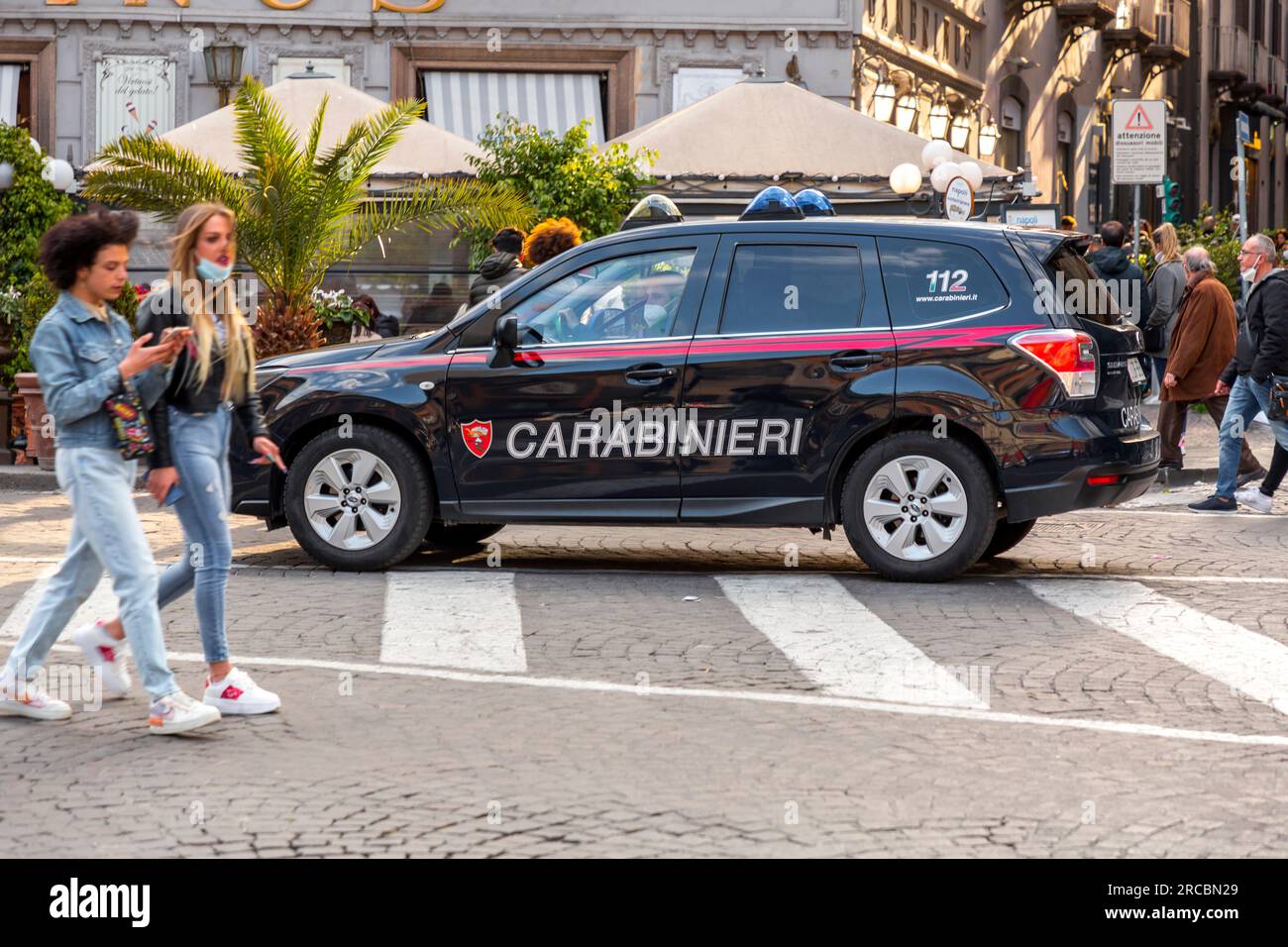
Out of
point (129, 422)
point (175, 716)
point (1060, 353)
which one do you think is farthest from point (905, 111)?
point (175, 716)

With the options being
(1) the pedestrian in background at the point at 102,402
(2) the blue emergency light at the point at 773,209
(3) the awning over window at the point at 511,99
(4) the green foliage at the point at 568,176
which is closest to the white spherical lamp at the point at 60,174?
(4) the green foliage at the point at 568,176

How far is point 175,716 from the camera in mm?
6309

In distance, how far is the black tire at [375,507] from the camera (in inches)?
393

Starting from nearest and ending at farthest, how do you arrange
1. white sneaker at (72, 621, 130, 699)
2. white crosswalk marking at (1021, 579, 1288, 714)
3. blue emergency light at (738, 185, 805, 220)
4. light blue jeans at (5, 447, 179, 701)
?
light blue jeans at (5, 447, 179, 701), white sneaker at (72, 621, 130, 699), white crosswalk marking at (1021, 579, 1288, 714), blue emergency light at (738, 185, 805, 220)

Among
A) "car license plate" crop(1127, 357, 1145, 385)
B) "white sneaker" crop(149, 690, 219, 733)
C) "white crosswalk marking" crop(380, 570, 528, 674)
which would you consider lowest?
"white crosswalk marking" crop(380, 570, 528, 674)

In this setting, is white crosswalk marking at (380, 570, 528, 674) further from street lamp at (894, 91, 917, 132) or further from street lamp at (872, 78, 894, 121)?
street lamp at (894, 91, 917, 132)

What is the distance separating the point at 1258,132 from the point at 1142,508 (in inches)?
1679

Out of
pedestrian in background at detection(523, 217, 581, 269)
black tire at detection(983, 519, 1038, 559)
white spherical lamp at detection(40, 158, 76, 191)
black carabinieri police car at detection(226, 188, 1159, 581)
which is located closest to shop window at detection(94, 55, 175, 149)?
white spherical lamp at detection(40, 158, 76, 191)

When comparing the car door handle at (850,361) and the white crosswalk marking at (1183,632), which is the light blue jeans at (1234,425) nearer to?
the white crosswalk marking at (1183,632)

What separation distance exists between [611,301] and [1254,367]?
4.97 m

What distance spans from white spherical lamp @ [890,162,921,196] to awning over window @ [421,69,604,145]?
8.63 meters

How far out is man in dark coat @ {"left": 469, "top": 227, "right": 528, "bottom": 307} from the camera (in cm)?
1222

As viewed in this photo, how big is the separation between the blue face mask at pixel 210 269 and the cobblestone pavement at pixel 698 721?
150 centimetres

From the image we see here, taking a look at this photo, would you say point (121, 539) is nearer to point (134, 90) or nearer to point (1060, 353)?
point (1060, 353)
